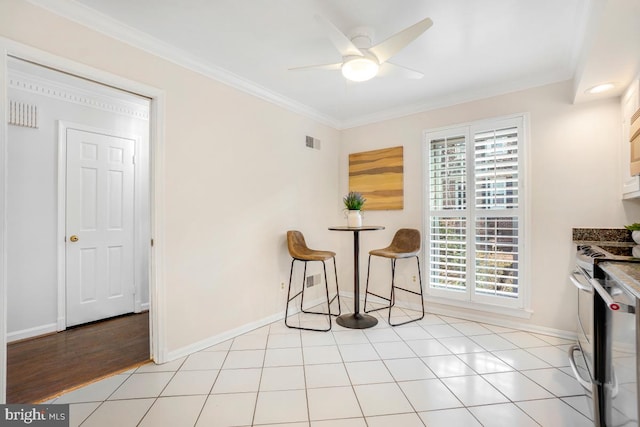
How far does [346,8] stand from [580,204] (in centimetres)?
267

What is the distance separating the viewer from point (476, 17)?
6.66 feet

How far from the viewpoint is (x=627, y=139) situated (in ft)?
7.73

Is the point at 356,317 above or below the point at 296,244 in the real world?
below

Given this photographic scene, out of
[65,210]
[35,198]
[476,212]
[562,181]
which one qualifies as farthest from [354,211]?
[35,198]

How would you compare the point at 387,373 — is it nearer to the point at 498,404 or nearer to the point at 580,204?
the point at 498,404

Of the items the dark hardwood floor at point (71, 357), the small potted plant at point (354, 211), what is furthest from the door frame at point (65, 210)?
the small potted plant at point (354, 211)

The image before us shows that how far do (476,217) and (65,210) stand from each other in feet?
14.6

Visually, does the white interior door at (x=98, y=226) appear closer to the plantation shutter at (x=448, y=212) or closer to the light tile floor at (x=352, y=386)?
the light tile floor at (x=352, y=386)

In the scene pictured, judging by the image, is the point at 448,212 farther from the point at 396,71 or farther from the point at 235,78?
the point at 235,78

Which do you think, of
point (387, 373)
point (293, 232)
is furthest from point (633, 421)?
point (293, 232)

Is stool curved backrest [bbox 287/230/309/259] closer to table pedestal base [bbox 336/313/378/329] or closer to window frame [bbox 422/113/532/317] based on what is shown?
table pedestal base [bbox 336/313/378/329]

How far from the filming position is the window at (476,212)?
300 centimetres

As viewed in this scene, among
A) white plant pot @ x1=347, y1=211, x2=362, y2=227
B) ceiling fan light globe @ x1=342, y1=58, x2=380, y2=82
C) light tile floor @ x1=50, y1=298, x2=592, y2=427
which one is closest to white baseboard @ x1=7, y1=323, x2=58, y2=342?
light tile floor @ x1=50, y1=298, x2=592, y2=427

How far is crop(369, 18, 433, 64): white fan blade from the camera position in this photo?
5.57ft
